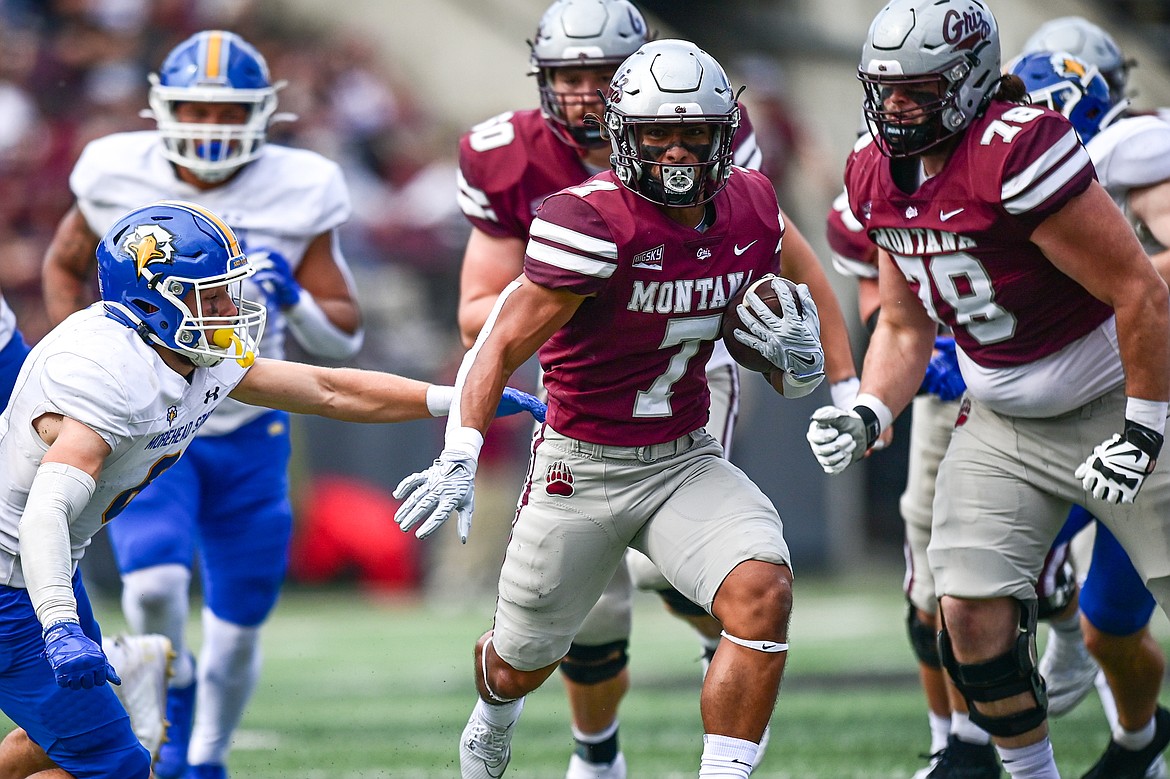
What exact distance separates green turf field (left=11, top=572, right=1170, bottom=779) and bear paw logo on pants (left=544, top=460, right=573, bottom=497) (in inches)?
63.3

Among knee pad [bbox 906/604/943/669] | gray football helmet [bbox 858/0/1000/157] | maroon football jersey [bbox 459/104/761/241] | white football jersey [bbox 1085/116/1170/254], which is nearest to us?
gray football helmet [bbox 858/0/1000/157]

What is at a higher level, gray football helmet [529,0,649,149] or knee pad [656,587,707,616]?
gray football helmet [529,0,649,149]

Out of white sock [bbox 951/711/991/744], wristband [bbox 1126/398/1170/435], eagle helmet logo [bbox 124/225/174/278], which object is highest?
eagle helmet logo [bbox 124/225/174/278]

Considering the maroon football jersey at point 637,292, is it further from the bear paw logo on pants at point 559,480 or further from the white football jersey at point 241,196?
the white football jersey at point 241,196

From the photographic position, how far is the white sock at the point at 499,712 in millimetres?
4203

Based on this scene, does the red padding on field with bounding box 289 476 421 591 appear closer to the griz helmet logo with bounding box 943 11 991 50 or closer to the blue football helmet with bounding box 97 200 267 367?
the blue football helmet with bounding box 97 200 267 367

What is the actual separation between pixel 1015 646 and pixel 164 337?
2.17m

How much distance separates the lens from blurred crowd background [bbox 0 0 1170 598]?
34.0 ft

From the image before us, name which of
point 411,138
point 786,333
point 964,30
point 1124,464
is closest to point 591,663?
point 786,333

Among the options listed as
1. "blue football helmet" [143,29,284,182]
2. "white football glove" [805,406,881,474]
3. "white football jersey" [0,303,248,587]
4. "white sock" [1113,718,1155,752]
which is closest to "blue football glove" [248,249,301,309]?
"blue football helmet" [143,29,284,182]

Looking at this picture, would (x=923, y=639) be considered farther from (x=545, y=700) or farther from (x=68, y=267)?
(x=68, y=267)

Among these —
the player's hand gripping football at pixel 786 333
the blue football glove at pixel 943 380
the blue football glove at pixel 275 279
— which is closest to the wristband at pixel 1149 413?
the player's hand gripping football at pixel 786 333

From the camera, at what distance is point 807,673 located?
7578mm

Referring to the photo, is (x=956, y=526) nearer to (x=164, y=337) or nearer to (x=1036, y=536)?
(x=1036, y=536)
